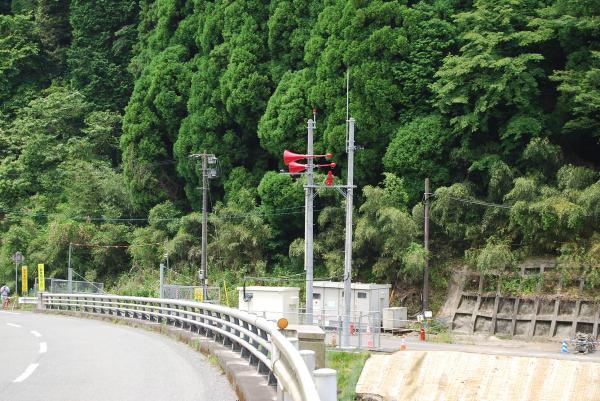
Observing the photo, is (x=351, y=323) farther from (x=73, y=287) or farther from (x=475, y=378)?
(x=73, y=287)

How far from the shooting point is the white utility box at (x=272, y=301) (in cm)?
3472

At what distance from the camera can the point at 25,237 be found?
175 ft

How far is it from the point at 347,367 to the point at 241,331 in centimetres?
911

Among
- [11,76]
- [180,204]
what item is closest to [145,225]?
[180,204]

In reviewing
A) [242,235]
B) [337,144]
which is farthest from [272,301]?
[337,144]

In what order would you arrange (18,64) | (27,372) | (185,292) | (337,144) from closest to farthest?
(27,372) → (337,144) → (185,292) → (18,64)

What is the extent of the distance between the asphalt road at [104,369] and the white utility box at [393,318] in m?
15.6

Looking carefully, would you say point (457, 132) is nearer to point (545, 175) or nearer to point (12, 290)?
point (545, 175)

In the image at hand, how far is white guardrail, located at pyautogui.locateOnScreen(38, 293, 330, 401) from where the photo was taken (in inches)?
277

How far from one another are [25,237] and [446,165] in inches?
1204

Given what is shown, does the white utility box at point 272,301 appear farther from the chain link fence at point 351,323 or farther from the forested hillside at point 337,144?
the forested hillside at point 337,144

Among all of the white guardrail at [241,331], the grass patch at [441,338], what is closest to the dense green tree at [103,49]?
the white guardrail at [241,331]

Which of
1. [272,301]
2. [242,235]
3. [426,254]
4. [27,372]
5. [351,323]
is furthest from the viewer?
[242,235]

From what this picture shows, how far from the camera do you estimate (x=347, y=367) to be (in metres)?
21.5
